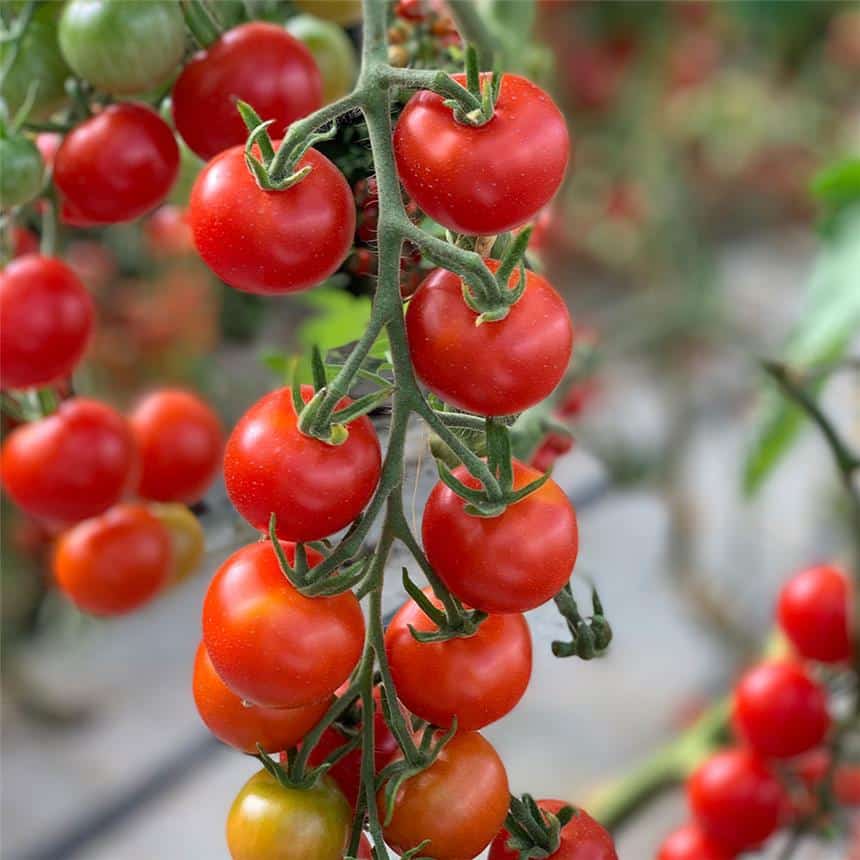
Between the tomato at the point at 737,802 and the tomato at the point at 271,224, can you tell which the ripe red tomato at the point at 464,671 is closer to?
the tomato at the point at 271,224

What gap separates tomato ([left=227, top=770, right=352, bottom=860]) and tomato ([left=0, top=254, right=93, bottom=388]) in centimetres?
15

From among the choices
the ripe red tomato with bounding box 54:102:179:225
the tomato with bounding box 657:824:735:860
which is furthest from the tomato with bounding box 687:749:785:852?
the ripe red tomato with bounding box 54:102:179:225

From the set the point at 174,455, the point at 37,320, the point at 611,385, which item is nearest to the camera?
the point at 37,320

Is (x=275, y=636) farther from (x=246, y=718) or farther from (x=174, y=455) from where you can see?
(x=174, y=455)

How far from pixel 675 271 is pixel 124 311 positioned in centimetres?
67

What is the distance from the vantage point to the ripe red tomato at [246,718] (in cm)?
23

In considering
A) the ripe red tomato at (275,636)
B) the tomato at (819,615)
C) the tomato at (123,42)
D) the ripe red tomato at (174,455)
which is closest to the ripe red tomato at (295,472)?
the ripe red tomato at (275,636)

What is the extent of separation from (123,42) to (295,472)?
0.44 feet

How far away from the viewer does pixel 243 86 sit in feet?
0.91

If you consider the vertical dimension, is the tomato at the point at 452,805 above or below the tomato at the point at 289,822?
above

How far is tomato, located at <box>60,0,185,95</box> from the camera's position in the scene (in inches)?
10.9

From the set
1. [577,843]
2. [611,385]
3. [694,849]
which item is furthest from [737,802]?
[611,385]

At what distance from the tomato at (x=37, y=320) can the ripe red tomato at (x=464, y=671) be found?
0.51 ft

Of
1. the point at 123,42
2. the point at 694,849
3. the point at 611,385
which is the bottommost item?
the point at 611,385
